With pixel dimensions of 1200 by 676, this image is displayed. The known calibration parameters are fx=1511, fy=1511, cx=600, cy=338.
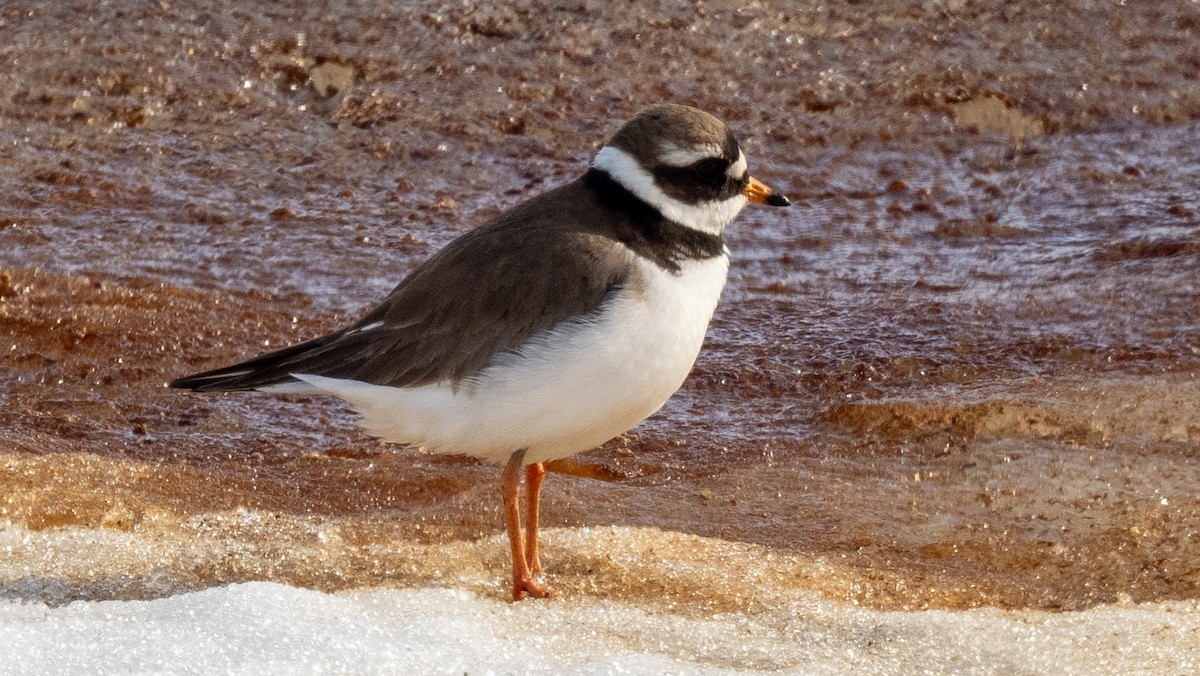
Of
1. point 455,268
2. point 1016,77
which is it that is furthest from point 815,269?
point 455,268

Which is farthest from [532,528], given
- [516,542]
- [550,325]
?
[550,325]

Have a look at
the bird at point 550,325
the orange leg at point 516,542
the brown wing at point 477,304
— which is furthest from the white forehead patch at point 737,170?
the orange leg at point 516,542

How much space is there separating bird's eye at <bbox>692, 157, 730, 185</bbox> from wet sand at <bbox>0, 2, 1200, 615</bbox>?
143cm

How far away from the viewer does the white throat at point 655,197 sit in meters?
5.77

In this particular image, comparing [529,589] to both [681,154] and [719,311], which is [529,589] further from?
[719,311]

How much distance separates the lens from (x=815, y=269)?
383 inches

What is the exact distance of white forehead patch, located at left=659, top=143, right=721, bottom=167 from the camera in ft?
19.0

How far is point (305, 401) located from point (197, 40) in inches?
207

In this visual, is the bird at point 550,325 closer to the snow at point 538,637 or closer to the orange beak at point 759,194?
the orange beak at point 759,194

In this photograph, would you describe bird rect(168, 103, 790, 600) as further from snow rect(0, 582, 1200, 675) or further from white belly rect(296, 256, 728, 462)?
snow rect(0, 582, 1200, 675)

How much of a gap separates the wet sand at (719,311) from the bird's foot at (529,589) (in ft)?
0.51

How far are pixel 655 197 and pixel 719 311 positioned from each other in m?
3.41

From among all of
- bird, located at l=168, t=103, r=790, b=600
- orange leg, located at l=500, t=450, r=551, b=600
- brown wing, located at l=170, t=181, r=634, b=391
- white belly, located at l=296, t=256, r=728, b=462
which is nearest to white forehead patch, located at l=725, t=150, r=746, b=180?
bird, located at l=168, t=103, r=790, b=600

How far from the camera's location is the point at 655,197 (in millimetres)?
5766
